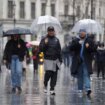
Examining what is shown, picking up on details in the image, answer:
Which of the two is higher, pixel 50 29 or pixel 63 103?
pixel 50 29

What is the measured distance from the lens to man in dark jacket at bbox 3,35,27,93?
2042 cm

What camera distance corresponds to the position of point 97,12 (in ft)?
306

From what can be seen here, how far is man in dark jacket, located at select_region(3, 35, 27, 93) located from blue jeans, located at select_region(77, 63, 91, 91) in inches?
80.8

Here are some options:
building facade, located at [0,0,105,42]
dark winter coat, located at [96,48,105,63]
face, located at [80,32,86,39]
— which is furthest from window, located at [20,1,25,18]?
face, located at [80,32,86,39]

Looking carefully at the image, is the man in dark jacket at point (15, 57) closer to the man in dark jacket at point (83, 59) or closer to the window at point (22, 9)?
the man in dark jacket at point (83, 59)

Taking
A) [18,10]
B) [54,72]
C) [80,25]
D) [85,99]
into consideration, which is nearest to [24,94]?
[54,72]

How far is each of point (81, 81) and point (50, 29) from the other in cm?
186

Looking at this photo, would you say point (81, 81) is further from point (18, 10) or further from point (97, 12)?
point (97, 12)

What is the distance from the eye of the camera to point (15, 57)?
66.9 ft

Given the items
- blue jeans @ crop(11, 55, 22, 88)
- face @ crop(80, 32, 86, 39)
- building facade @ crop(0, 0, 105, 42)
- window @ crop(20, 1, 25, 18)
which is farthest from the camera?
window @ crop(20, 1, 25, 18)

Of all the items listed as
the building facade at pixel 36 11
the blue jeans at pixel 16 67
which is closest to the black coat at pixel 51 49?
the blue jeans at pixel 16 67

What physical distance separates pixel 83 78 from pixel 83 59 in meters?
0.60

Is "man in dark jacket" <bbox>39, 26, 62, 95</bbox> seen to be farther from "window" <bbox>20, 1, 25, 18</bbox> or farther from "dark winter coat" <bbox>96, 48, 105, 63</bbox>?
"window" <bbox>20, 1, 25, 18</bbox>

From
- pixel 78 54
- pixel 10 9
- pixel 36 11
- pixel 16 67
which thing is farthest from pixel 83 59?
pixel 36 11
